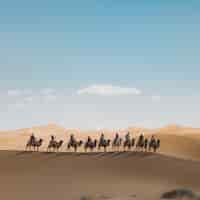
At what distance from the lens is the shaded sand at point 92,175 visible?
599 inches

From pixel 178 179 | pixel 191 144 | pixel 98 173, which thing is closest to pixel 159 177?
pixel 178 179

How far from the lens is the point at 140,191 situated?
15.5 metres

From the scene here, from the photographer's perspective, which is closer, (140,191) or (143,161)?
(140,191)

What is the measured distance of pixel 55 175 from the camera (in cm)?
2061

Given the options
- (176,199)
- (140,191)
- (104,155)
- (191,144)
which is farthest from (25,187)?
(191,144)

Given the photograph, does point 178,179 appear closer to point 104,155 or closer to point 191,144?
point 104,155

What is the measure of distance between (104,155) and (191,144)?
35955 millimetres

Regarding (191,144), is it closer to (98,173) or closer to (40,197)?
(98,173)

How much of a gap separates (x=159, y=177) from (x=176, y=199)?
8.11 meters

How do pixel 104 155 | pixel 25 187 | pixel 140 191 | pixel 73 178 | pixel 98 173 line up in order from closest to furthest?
pixel 140 191, pixel 25 187, pixel 73 178, pixel 98 173, pixel 104 155

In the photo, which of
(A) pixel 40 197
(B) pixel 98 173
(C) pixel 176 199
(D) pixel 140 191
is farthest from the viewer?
(B) pixel 98 173

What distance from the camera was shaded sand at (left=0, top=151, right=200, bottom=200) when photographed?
15211 millimetres

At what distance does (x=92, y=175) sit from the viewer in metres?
21.0

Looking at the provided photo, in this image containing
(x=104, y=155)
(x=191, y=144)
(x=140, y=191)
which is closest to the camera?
(x=140, y=191)
